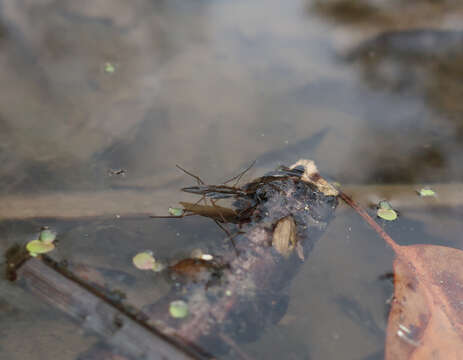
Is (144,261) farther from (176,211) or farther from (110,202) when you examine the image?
(110,202)

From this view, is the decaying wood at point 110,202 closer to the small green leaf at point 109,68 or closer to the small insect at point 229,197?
the small insect at point 229,197

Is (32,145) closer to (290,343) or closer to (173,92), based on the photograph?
(173,92)

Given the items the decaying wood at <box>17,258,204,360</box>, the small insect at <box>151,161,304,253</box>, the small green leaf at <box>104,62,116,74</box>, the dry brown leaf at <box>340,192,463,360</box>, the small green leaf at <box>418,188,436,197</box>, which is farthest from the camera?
the small green leaf at <box>104,62,116,74</box>

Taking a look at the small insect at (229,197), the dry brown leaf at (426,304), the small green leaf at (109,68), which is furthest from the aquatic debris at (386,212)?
the small green leaf at (109,68)

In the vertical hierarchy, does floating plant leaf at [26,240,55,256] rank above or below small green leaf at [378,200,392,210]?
below

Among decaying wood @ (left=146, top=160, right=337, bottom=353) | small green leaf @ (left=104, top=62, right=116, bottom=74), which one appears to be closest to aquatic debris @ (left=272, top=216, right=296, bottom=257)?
decaying wood @ (left=146, top=160, right=337, bottom=353)

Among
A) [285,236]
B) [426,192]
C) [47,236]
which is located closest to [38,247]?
[47,236]

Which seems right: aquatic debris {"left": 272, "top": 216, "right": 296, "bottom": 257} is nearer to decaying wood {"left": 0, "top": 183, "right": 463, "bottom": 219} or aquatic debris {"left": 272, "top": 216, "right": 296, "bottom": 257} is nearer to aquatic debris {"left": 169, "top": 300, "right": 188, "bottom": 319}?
aquatic debris {"left": 169, "top": 300, "right": 188, "bottom": 319}

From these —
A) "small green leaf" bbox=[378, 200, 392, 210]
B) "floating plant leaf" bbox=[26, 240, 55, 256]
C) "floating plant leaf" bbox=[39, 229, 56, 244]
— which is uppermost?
"small green leaf" bbox=[378, 200, 392, 210]

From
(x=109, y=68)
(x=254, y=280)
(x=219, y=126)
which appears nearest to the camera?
(x=254, y=280)
